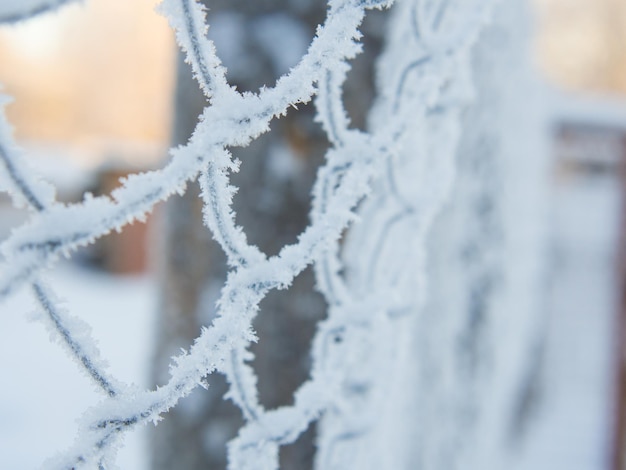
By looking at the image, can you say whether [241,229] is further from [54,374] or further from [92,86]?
[92,86]

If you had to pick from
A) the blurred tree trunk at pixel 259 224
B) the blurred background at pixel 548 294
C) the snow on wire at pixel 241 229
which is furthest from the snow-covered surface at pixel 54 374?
the snow on wire at pixel 241 229

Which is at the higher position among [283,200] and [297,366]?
[283,200]

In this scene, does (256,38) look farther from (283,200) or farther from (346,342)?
(346,342)

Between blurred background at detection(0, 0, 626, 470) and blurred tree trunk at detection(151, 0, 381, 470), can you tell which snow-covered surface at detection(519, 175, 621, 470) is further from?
blurred tree trunk at detection(151, 0, 381, 470)

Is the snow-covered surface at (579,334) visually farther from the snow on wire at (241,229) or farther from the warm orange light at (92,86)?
the warm orange light at (92,86)

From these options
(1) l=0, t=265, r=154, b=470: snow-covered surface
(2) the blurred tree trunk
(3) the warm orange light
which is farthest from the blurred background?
(3) the warm orange light

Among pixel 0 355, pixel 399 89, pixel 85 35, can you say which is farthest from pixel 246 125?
Result: pixel 85 35
